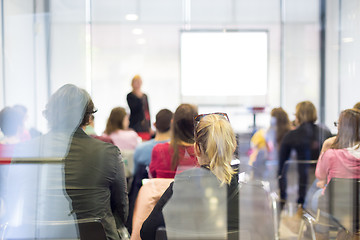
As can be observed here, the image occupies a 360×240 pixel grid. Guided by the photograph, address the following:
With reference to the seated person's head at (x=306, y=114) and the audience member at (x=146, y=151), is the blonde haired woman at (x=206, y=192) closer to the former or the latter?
the audience member at (x=146, y=151)

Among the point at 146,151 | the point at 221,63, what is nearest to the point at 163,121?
the point at 146,151

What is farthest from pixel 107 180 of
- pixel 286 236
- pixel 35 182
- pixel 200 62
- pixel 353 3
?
pixel 200 62

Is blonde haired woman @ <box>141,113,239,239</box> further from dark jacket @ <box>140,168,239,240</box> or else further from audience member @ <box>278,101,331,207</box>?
audience member @ <box>278,101,331,207</box>

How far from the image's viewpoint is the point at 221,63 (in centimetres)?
488

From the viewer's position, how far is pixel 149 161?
300 cm

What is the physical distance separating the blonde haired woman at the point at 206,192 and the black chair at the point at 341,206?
101 cm

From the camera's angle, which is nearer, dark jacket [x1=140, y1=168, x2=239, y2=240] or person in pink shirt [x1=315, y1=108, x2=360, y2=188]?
dark jacket [x1=140, y1=168, x2=239, y2=240]

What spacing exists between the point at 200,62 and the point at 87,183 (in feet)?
9.64

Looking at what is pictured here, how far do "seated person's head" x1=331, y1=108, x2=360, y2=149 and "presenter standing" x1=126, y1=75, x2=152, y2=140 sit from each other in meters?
2.01

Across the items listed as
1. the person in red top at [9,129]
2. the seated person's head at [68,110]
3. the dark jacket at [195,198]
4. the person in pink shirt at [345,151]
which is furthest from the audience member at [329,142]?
the person in red top at [9,129]

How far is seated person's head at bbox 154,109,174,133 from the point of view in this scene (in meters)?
2.94

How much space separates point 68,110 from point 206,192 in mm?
856

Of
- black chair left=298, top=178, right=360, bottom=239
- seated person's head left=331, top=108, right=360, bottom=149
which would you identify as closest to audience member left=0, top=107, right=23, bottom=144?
black chair left=298, top=178, right=360, bottom=239

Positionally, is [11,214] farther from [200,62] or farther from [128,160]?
[200,62]
